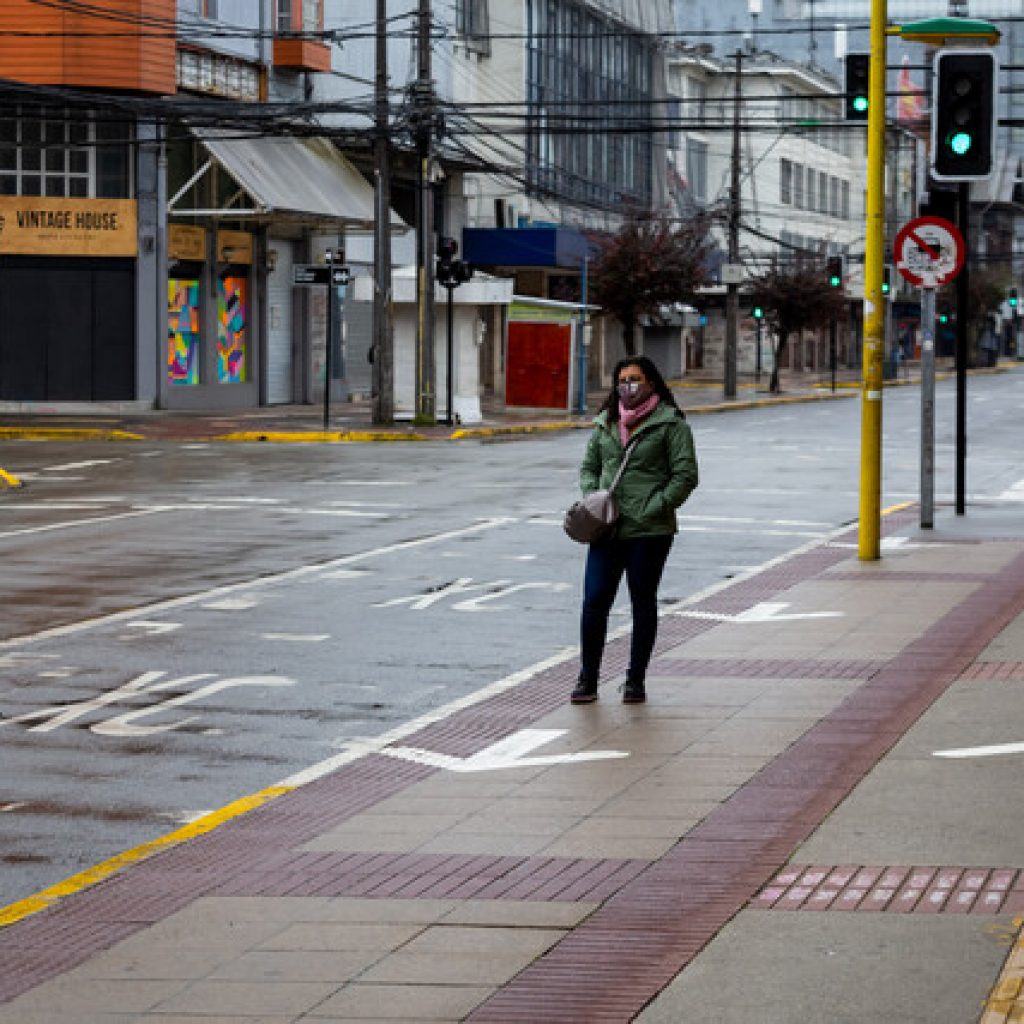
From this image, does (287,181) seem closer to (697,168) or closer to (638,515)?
(638,515)

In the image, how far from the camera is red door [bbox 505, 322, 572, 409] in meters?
53.4

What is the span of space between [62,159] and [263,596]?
32436 mm

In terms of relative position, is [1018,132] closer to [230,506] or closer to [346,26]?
[346,26]

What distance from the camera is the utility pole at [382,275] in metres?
44.3

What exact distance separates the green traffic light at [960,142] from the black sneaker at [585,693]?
32.1 feet

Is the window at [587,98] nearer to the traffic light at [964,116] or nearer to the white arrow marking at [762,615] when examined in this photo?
the traffic light at [964,116]

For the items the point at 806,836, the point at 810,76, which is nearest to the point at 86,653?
the point at 806,836

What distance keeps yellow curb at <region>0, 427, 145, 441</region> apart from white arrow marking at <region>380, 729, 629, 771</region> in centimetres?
3094

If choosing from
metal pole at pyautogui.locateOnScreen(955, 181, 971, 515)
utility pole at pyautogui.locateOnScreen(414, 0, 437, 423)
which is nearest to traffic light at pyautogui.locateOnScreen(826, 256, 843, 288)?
utility pole at pyautogui.locateOnScreen(414, 0, 437, 423)

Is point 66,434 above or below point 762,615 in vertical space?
above

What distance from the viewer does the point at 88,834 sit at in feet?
31.3

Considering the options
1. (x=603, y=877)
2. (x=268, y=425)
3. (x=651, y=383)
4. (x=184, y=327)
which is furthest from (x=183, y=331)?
(x=603, y=877)

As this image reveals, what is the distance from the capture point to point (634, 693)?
12539mm

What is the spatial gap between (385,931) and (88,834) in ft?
7.62
